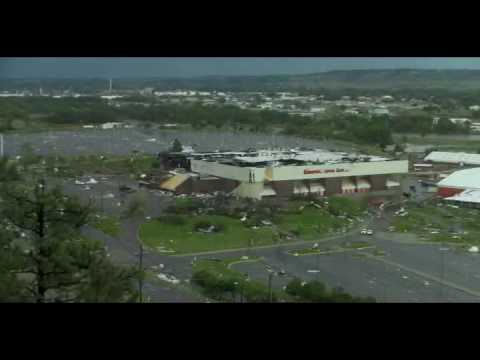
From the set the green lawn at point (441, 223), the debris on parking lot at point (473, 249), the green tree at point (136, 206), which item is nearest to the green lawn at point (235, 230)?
the green tree at point (136, 206)

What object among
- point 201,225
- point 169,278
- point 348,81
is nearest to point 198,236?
point 201,225

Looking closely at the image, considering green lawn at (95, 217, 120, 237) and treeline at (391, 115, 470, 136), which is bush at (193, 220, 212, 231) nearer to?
green lawn at (95, 217, 120, 237)

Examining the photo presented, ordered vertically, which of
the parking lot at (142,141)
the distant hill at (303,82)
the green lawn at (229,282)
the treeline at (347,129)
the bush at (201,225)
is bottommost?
the green lawn at (229,282)

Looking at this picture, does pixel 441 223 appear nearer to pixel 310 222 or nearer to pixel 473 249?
pixel 473 249

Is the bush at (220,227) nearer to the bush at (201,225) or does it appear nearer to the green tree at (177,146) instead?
the bush at (201,225)
